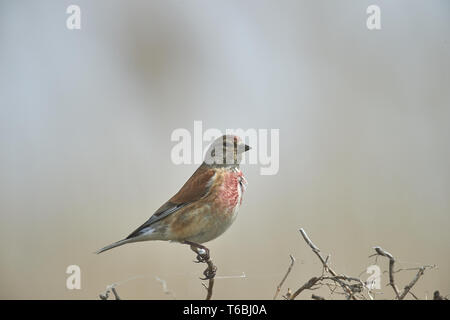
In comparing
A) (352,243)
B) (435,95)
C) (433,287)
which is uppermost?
(435,95)

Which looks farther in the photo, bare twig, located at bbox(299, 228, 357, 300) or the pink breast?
the pink breast

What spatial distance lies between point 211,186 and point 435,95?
5.14 feet

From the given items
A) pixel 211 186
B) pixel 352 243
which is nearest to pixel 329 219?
pixel 352 243

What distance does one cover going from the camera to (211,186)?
1652mm

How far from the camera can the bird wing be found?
166cm

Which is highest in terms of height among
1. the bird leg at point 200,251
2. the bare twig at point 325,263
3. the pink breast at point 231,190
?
the pink breast at point 231,190

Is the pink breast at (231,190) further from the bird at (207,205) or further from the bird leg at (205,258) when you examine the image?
the bird leg at (205,258)

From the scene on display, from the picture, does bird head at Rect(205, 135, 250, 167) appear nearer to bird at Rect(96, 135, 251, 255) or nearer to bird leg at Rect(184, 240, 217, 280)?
bird at Rect(96, 135, 251, 255)

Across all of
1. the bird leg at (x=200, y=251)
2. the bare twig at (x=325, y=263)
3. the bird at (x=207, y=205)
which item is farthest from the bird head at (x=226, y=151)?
the bare twig at (x=325, y=263)

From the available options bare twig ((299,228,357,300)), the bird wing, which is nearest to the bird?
the bird wing

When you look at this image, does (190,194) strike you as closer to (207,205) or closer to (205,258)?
(207,205)

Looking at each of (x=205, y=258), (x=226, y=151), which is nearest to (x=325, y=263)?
(x=205, y=258)

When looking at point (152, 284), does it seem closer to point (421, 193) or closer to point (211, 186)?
point (211, 186)

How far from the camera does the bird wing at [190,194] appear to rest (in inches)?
65.3
